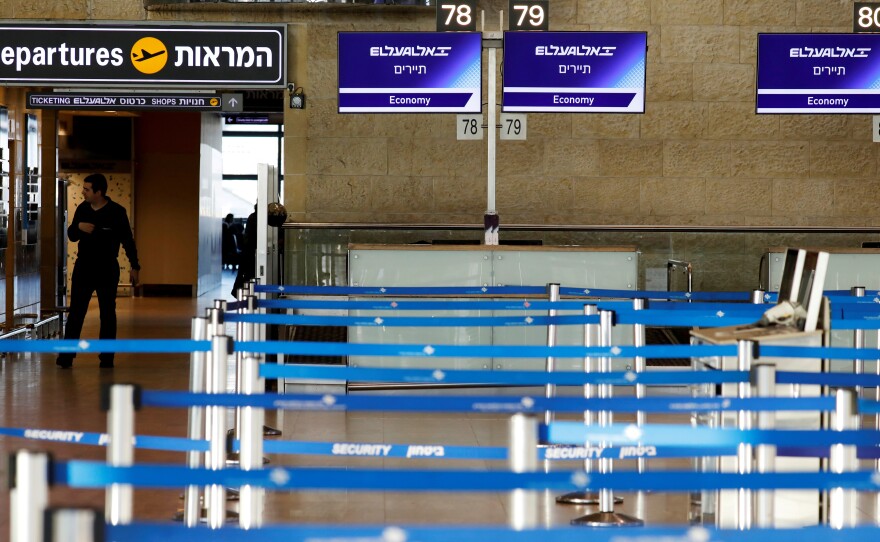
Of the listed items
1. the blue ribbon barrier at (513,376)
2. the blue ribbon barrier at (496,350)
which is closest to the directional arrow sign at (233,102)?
the blue ribbon barrier at (496,350)

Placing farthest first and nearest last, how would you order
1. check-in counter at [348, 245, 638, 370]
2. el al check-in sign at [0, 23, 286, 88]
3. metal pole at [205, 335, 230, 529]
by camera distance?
el al check-in sign at [0, 23, 286, 88] < check-in counter at [348, 245, 638, 370] < metal pole at [205, 335, 230, 529]

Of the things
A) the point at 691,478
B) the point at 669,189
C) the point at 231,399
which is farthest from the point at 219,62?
the point at 691,478

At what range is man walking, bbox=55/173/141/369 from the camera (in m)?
10.2

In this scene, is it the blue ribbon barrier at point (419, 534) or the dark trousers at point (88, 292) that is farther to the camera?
the dark trousers at point (88, 292)

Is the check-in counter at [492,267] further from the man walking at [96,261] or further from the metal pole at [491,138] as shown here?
the man walking at [96,261]

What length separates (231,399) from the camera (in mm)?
3123

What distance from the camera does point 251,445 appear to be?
368 centimetres

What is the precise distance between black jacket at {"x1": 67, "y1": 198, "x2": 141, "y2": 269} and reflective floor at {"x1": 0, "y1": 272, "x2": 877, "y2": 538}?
3.11ft

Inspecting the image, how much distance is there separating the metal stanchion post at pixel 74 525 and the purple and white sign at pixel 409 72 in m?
8.58

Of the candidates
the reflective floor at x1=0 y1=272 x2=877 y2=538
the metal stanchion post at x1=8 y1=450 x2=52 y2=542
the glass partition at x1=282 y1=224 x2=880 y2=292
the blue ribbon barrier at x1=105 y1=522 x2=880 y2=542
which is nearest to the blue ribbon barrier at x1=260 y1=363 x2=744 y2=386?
the reflective floor at x1=0 y1=272 x2=877 y2=538

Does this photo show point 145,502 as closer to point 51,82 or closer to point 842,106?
→ point 51,82

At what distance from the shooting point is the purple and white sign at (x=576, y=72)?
10.4 meters

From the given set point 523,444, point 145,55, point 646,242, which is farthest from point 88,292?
point 523,444

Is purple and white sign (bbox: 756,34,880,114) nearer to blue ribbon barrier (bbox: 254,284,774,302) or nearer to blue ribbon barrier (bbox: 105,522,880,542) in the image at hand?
blue ribbon barrier (bbox: 254,284,774,302)
